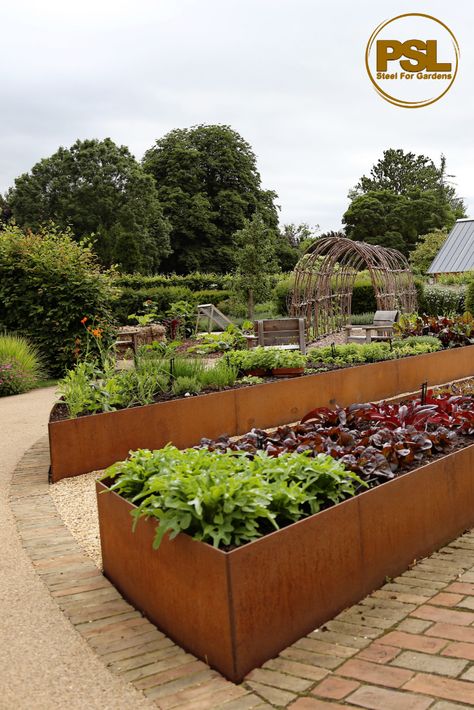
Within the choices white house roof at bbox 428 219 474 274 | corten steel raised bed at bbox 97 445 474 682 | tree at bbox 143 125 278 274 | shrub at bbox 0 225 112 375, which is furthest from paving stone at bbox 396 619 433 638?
tree at bbox 143 125 278 274

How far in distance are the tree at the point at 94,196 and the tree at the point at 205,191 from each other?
1.81 metres

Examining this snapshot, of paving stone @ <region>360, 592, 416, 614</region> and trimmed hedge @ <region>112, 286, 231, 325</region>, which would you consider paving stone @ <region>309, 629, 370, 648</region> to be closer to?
paving stone @ <region>360, 592, 416, 614</region>

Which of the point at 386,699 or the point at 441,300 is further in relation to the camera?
the point at 441,300

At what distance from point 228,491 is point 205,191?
35.0 meters

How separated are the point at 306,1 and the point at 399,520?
231 inches

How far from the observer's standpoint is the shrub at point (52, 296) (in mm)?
10570

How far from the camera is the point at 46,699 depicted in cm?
210

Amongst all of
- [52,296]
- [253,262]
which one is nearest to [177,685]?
[52,296]

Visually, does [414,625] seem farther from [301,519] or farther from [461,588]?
[301,519]

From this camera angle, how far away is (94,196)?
33.2 meters

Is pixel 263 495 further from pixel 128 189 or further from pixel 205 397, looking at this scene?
pixel 128 189

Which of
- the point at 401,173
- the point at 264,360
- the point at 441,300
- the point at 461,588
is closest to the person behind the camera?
the point at 461,588

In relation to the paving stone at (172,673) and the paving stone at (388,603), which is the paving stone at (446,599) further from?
the paving stone at (172,673)

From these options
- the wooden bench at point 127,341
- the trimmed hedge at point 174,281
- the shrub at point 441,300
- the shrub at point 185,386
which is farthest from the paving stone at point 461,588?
the trimmed hedge at point 174,281
